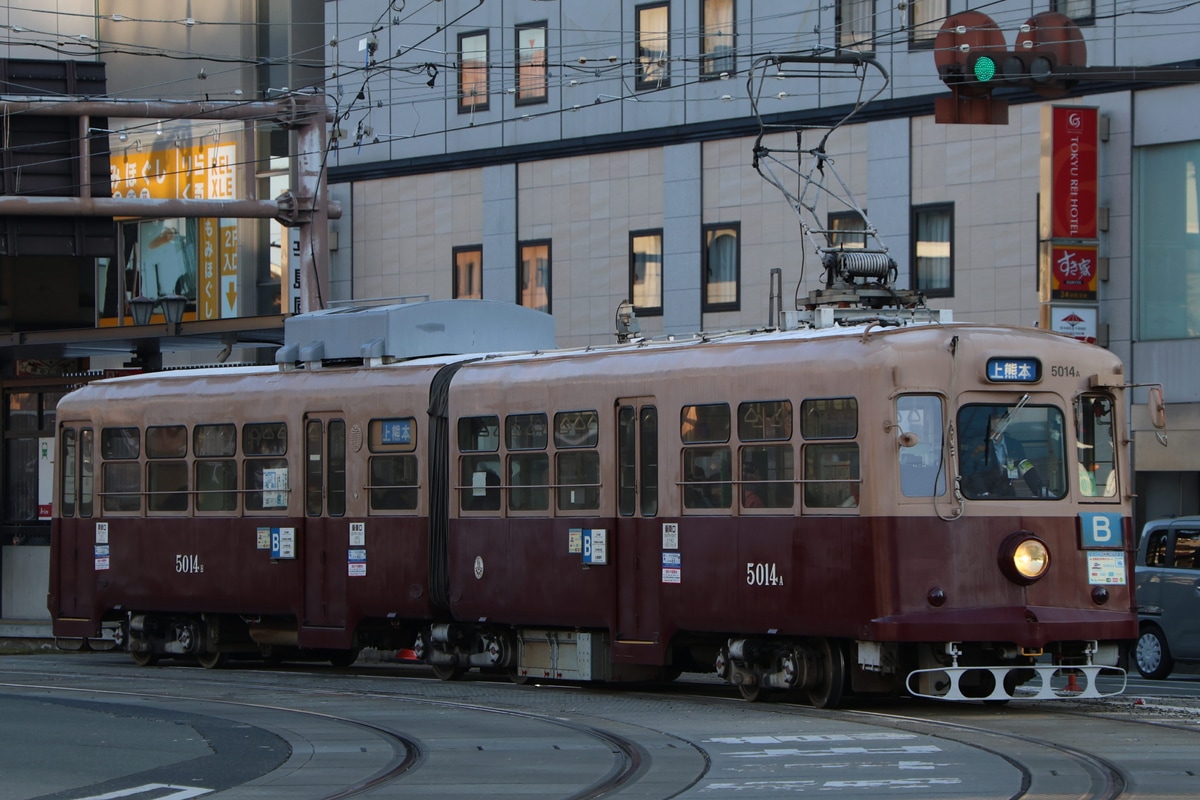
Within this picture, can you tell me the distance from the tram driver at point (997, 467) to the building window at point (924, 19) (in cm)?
1401

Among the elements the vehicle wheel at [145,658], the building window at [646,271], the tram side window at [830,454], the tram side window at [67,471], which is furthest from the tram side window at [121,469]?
the building window at [646,271]

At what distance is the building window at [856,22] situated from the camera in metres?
29.0

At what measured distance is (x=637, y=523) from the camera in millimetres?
16672

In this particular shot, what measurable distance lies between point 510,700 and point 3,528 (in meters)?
24.4

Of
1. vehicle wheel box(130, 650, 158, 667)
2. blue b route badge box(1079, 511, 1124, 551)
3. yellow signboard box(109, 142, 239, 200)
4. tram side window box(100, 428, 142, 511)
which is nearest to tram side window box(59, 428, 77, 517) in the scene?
tram side window box(100, 428, 142, 511)

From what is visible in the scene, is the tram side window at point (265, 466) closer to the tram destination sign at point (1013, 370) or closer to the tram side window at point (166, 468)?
the tram side window at point (166, 468)

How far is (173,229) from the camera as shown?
37031 mm

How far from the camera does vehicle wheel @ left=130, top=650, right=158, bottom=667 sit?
21.9 m

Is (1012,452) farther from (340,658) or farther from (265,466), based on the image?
(340,658)

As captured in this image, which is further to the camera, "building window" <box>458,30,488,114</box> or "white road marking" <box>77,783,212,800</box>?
"building window" <box>458,30,488,114</box>

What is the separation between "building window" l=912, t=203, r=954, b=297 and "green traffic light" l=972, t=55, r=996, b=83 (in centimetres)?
995

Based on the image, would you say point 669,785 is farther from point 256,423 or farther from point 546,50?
point 546,50

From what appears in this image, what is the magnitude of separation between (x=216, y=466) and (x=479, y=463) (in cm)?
373

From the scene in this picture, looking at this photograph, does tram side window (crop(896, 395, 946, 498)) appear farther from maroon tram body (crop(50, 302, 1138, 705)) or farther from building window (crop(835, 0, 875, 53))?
building window (crop(835, 0, 875, 53))
